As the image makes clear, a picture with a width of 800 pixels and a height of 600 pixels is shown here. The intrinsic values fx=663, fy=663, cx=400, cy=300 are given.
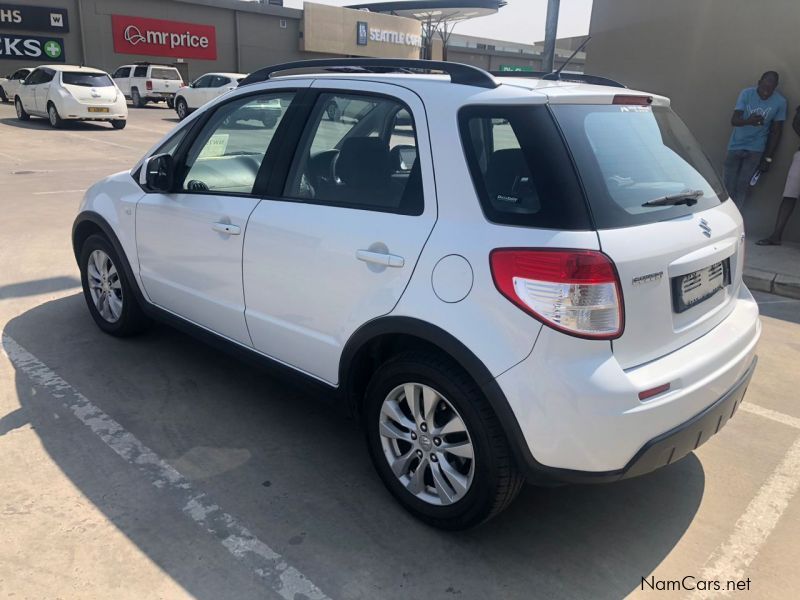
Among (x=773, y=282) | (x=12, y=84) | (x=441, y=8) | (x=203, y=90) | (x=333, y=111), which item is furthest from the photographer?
Answer: (x=441, y=8)

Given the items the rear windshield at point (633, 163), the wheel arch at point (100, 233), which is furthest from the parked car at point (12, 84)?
the rear windshield at point (633, 163)

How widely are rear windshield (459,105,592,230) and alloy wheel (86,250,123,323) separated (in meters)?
2.87

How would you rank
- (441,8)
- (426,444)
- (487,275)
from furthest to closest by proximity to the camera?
1. (441,8)
2. (426,444)
3. (487,275)

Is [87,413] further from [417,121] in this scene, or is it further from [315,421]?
[417,121]

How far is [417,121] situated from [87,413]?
2.36 m

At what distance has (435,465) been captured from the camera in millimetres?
2703

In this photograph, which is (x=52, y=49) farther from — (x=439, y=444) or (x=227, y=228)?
(x=439, y=444)

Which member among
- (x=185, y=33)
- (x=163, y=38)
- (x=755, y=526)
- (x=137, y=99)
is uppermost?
(x=185, y=33)

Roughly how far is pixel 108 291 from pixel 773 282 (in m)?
5.93

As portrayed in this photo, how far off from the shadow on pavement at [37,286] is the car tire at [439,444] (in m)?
3.78

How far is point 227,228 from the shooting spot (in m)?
3.33

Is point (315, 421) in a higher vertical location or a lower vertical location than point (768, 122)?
lower

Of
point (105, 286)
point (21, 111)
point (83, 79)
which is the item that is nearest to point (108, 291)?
A: point (105, 286)

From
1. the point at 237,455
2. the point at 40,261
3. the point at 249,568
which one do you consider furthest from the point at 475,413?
the point at 40,261
